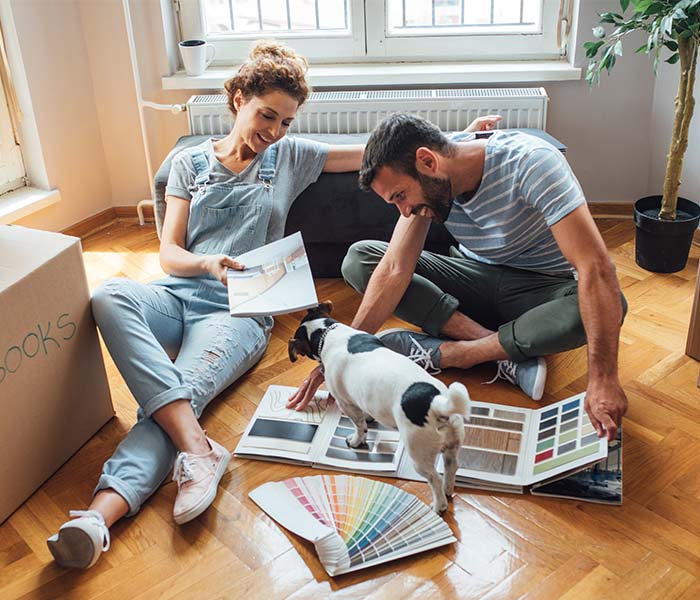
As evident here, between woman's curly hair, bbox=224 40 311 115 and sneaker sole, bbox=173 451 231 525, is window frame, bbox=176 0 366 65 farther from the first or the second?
sneaker sole, bbox=173 451 231 525

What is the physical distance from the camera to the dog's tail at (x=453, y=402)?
4.59 ft

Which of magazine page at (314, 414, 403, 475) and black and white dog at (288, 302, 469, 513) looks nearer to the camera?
black and white dog at (288, 302, 469, 513)

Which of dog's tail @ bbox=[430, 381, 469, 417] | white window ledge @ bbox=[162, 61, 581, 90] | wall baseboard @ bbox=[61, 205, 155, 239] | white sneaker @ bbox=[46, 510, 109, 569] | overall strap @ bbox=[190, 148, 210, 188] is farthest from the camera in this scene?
wall baseboard @ bbox=[61, 205, 155, 239]

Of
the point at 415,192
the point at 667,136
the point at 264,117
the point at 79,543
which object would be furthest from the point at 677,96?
the point at 79,543

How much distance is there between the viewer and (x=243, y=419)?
1987mm

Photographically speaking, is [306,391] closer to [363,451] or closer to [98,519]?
[363,451]

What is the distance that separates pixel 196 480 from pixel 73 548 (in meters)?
0.27

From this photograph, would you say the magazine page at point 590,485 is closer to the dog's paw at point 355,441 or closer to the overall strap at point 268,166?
the dog's paw at point 355,441

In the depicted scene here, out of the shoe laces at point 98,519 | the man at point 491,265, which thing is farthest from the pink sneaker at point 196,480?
the man at point 491,265

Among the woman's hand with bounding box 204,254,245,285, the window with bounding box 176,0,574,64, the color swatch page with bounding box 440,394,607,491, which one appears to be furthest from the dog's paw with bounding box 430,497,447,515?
the window with bounding box 176,0,574,64

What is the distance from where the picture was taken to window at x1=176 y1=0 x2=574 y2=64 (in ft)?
9.61

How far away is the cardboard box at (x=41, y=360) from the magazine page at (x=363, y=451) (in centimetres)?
56

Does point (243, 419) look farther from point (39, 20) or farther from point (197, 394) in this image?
point (39, 20)

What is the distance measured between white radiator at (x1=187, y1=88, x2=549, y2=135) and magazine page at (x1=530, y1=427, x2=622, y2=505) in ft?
4.60
